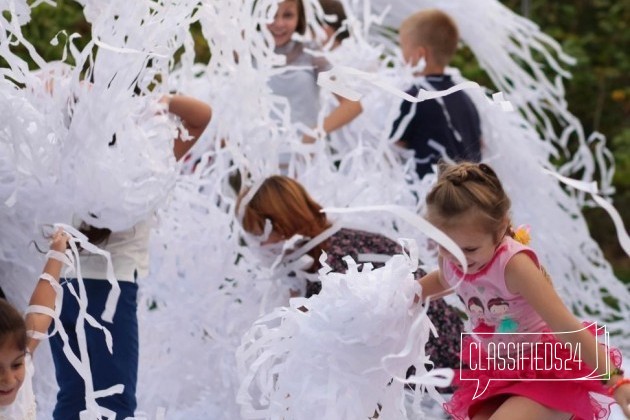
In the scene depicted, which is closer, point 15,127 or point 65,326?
point 15,127

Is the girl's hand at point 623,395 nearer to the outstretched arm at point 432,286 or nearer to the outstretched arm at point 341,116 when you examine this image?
the outstretched arm at point 432,286

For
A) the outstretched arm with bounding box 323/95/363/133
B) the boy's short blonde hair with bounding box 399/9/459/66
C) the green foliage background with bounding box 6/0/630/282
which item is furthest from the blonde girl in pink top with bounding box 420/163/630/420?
the green foliage background with bounding box 6/0/630/282

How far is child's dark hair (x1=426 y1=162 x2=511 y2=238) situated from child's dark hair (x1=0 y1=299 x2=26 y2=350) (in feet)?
2.96

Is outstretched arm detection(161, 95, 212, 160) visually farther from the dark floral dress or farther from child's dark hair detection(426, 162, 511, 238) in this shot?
child's dark hair detection(426, 162, 511, 238)

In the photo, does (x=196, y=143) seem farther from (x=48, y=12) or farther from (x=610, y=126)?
(x=610, y=126)

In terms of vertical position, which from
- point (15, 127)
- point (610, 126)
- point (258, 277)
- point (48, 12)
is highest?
point (15, 127)

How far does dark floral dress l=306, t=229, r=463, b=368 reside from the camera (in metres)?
3.92

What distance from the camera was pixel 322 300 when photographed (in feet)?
9.68

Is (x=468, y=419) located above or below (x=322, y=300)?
below

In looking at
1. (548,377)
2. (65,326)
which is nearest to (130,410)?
(65,326)

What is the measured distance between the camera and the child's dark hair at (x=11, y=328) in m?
2.85

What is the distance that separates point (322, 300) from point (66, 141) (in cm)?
78

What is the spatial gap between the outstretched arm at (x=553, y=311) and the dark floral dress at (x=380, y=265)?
103cm

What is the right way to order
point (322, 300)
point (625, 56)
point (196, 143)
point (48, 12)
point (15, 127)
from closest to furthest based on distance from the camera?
point (322, 300) < point (15, 127) < point (196, 143) < point (48, 12) < point (625, 56)
